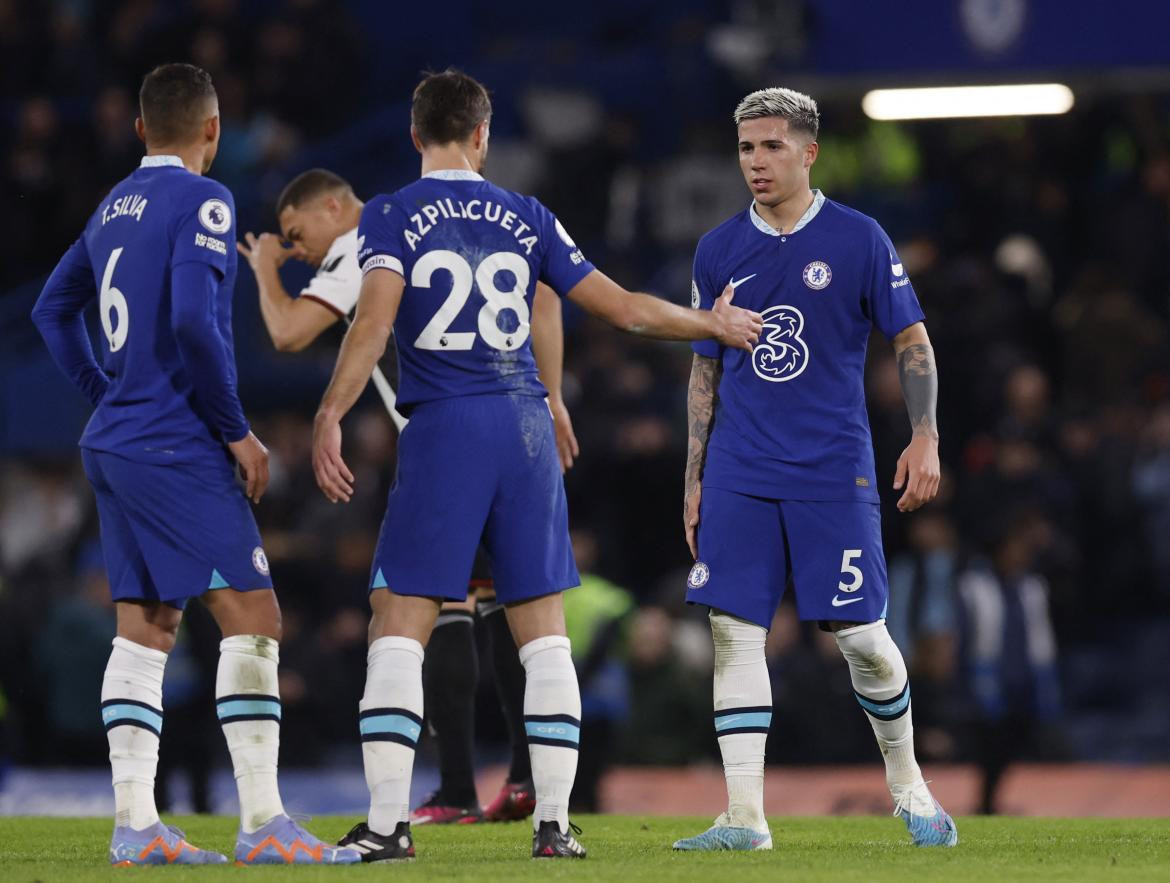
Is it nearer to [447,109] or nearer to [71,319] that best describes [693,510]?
[447,109]

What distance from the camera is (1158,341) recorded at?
15211 mm

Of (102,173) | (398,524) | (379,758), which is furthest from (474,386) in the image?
(102,173)

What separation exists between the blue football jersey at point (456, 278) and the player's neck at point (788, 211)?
0.94m

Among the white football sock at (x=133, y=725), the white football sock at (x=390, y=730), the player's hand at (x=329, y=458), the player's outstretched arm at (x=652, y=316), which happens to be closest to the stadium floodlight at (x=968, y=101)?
the player's outstretched arm at (x=652, y=316)

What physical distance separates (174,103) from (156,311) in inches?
29.3

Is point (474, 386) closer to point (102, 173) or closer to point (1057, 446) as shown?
point (1057, 446)

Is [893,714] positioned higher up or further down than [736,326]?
further down

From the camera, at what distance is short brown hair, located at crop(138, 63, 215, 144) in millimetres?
6773

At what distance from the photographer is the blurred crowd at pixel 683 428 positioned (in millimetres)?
13500

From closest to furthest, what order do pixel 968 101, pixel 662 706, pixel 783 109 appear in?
pixel 783 109 < pixel 662 706 < pixel 968 101

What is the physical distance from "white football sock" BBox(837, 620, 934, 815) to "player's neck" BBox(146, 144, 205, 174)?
280 cm

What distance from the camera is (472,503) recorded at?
6.55m

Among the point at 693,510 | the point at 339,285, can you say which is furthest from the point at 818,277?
the point at 339,285

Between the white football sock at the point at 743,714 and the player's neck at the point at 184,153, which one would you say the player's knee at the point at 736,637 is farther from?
the player's neck at the point at 184,153
